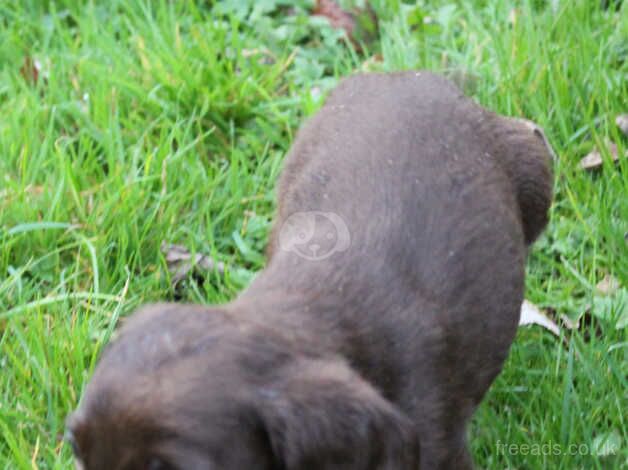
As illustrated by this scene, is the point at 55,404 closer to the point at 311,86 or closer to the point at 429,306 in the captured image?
the point at 429,306

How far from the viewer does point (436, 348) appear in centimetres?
319

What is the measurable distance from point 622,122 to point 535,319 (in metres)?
1.07

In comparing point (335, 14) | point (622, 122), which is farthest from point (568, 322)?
point (335, 14)

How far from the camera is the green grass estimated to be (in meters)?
3.77

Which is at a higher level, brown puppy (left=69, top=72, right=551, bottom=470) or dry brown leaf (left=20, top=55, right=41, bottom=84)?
brown puppy (left=69, top=72, right=551, bottom=470)

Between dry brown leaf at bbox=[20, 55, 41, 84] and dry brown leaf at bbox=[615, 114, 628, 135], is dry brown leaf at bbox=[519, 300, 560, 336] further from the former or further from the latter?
dry brown leaf at bbox=[20, 55, 41, 84]

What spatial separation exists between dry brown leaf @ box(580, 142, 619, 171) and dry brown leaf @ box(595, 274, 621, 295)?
21.7 inches

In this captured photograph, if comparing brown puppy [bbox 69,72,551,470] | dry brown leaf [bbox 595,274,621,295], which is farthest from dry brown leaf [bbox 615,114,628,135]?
dry brown leaf [bbox 595,274,621,295]

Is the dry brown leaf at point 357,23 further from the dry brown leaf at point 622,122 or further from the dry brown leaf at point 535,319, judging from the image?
the dry brown leaf at point 535,319

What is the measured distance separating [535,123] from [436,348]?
1861 mm

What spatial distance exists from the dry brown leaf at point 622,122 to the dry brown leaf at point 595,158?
4.5 inches

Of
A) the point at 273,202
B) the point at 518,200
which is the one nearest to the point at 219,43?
the point at 273,202

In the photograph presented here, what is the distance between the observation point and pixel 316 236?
131 inches

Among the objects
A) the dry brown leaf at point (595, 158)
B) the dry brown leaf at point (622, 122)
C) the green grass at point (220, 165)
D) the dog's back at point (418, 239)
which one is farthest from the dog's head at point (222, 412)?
the dry brown leaf at point (622, 122)
